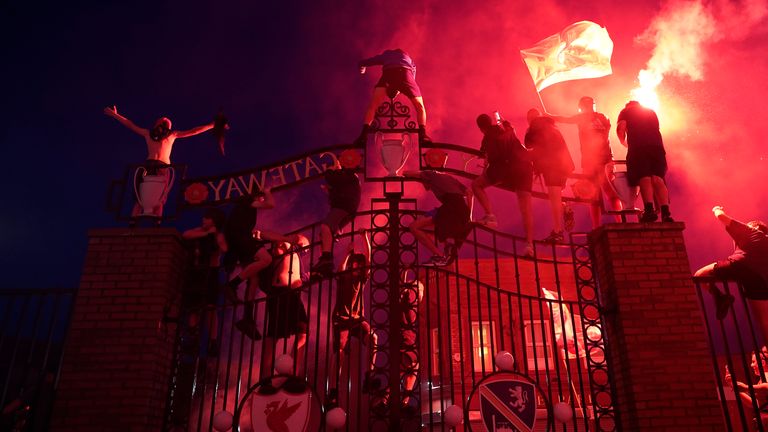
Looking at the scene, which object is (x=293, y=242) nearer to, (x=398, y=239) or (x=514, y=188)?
(x=398, y=239)

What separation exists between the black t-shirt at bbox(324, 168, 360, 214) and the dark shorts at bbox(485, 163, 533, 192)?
1659mm

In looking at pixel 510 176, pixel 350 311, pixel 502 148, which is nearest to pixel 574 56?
pixel 502 148

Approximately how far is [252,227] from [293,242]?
0.56 m

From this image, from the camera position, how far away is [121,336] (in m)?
6.15

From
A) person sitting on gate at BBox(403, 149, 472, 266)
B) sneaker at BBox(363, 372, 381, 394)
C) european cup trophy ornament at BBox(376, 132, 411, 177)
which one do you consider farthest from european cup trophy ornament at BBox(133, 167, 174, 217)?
sneaker at BBox(363, 372, 381, 394)

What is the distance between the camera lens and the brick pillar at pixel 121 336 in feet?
Result: 19.2

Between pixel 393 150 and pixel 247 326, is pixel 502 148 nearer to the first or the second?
pixel 393 150

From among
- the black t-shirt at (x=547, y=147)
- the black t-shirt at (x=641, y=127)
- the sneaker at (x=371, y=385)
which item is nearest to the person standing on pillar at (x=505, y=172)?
the black t-shirt at (x=547, y=147)

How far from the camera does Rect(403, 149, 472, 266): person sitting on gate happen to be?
677 centimetres

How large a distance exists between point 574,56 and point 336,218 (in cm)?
428

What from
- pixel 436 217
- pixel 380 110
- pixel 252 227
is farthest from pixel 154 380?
pixel 380 110

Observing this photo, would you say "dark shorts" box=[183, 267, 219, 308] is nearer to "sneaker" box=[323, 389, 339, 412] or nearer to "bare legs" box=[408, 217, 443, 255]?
"sneaker" box=[323, 389, 339, 412]

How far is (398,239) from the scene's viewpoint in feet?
21.8

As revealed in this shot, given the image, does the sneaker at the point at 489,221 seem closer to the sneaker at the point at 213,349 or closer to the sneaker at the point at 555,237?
the sneaker at the point at 555,237
